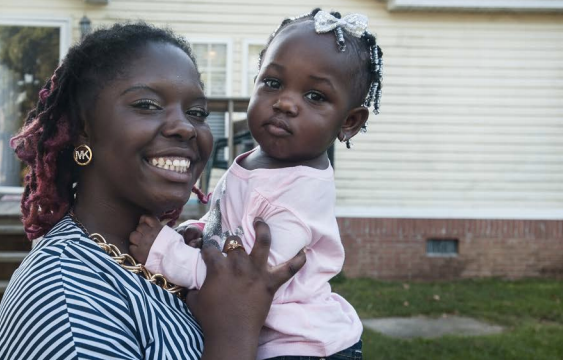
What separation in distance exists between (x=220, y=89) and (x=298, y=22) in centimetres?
798

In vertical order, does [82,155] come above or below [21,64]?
above

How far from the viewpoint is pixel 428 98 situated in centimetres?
1053

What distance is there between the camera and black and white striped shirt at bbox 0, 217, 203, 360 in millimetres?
1477

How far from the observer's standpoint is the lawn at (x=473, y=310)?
6621 mm

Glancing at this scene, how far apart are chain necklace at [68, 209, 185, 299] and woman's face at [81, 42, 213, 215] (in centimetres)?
12

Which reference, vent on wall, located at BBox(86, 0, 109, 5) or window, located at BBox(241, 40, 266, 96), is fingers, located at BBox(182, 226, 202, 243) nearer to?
window, located at BBox(241, 40, 266, 96)

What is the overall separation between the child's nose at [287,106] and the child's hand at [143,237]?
1.94 feet

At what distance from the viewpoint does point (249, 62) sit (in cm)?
1027

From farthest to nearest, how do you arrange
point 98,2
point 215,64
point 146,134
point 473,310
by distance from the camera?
point 215,64 < point 98,2 < point 473,310 < point 146,134

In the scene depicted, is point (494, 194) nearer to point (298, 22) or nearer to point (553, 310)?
point (553, 310)

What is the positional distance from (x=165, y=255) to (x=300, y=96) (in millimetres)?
745

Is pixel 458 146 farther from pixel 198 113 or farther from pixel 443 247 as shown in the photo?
pixel 198 113

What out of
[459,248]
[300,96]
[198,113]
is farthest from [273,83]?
[459,248]

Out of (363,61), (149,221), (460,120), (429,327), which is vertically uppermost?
(363,61)
